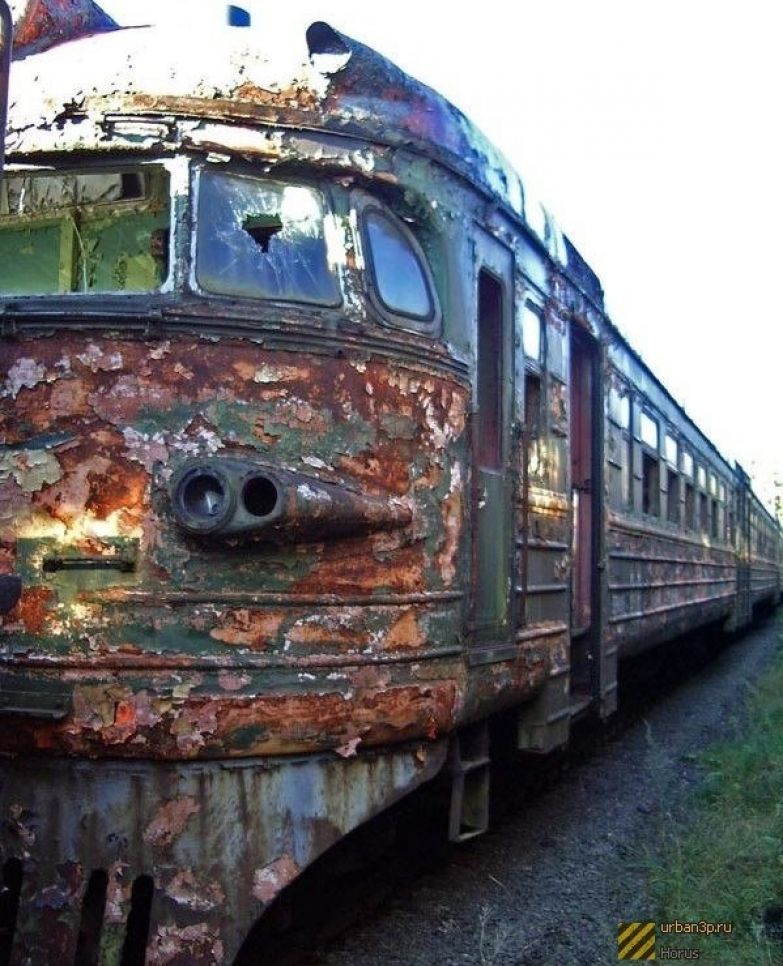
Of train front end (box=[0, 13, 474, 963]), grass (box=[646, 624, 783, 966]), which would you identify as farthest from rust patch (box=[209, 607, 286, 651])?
grass (box=[646, 624, 783, 966])

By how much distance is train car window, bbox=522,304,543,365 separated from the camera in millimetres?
4984

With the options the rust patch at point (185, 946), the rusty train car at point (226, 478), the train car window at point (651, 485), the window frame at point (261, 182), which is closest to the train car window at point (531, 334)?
the rusty train car at point (226, 478)

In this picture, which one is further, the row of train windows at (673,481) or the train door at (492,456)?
the row of train windows at (673,481)

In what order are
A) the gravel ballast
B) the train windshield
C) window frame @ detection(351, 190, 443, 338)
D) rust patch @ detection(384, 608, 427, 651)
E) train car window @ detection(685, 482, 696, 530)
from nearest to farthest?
rust patch @ detection(384, 608, 427, 651) → window frame @ detection(351, 190, 443, 338) → the train windshield → the gravel ballast → train car window @ detection(685, 482, 696, 530)

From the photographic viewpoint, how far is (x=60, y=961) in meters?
3.16

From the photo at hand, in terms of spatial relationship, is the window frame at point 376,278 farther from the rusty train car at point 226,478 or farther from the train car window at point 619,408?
the train car window at point 619,408

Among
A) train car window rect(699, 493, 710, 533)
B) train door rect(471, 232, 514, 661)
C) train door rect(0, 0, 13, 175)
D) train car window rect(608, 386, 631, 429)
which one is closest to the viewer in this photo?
train door rect(0, 0, 13, 175)

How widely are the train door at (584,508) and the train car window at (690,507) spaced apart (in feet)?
15.3

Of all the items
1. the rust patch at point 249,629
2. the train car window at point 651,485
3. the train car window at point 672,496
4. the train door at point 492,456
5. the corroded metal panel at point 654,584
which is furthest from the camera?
the train car window at point 672,496

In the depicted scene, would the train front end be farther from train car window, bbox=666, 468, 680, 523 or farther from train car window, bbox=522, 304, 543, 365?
train car window, bbox=666, 468, 680, 523

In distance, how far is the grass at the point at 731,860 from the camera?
4062 millimetres

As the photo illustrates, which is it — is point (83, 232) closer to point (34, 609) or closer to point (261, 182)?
point (261, 182)

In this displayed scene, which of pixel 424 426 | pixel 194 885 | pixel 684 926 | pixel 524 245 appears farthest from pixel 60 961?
pixel 524 245

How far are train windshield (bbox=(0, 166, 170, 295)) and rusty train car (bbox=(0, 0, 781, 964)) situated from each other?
0.04 ft
